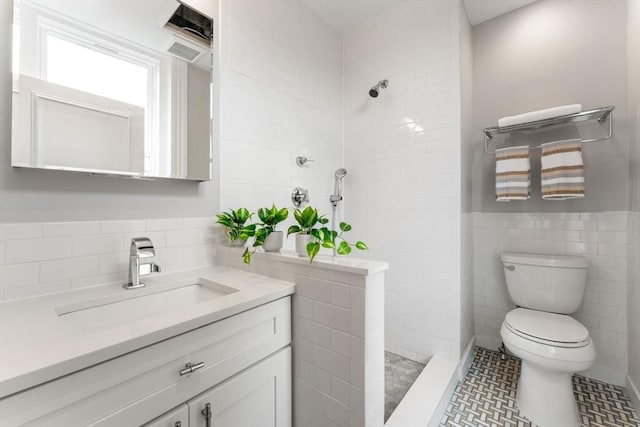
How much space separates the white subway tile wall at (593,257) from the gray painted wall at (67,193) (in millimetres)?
2142

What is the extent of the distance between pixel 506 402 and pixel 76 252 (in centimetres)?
222

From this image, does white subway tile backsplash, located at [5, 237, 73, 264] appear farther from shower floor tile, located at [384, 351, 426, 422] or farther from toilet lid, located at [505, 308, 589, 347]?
toilet lid, located at [505, 308, 589, 347]

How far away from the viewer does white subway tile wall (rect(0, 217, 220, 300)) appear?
90 cm

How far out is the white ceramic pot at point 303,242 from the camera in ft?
3.38

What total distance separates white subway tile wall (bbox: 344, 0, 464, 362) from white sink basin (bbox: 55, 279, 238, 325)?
4.48 feet

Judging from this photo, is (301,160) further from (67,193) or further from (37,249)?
(37,249)

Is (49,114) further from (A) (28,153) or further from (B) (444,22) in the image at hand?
(B) (444,22)

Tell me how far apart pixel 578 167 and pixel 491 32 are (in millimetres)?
1222

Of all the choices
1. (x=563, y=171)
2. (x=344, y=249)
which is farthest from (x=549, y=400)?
(x=344, y=249)

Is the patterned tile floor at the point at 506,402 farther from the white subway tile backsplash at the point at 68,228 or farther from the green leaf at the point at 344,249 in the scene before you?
the white subway tile backsplash at the point at 68,228

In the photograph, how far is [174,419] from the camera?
72cm

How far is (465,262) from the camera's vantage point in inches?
73.4

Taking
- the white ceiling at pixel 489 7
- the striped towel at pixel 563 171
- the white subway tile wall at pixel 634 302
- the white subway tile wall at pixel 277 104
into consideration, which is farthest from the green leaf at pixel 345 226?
the white ceiling at pixel 489 7

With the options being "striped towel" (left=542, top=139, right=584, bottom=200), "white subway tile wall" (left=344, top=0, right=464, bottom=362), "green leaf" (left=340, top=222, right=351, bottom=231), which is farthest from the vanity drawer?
"striped towel" (left=542, top=139, right=584, bottom=200)
